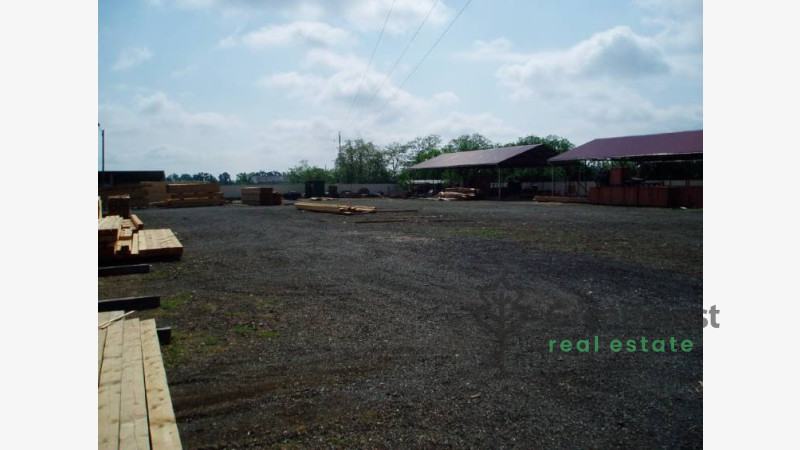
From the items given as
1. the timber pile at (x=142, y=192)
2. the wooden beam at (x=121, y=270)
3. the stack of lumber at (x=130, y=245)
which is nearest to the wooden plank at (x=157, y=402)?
the wooden beam at (x=121, y=270)

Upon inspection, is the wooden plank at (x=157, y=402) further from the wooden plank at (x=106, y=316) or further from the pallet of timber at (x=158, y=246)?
the pallet of timber at (x=158, y=246)

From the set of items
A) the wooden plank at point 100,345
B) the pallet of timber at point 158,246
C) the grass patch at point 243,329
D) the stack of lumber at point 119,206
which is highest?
the stack of lumber at point 119,206

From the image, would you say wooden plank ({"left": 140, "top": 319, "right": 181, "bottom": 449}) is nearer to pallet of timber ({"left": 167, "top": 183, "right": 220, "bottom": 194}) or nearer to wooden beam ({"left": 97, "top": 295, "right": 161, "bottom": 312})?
wooden beam ({"left": 97, "top": 295, "right": 161, "bottom": 312})

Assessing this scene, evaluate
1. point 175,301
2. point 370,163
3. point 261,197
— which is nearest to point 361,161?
point 370,163

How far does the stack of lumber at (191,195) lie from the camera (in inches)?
1369

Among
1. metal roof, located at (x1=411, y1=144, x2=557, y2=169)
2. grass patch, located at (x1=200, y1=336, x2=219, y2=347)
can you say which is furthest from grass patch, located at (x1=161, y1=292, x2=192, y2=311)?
→ metal roof, located at (x1=411, y1=144, x2=557, y2=169)

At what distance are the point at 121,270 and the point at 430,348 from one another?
6639 millimetres

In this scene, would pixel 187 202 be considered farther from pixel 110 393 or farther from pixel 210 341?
pixel 110 393

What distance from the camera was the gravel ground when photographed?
136 inches

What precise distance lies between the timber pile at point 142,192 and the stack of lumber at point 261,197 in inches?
223

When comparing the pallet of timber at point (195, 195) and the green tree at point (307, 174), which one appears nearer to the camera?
the pallet of timber at point (195, 195)

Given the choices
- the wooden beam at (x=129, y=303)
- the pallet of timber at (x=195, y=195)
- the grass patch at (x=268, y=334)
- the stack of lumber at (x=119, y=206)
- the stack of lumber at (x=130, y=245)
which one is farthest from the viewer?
the pallet of timber at (x=195, y=195)

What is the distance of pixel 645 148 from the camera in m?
33.7
